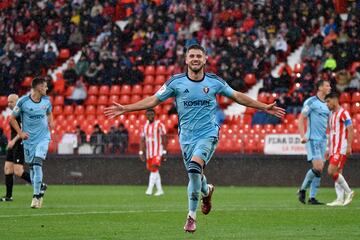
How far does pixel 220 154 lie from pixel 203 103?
632 inches

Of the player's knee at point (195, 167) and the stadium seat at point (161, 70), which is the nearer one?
the player's knee at point (195, 167)

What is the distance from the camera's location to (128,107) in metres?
12.4

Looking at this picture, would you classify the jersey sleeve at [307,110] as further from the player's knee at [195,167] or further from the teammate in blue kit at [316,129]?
the player's knee at [195,167]

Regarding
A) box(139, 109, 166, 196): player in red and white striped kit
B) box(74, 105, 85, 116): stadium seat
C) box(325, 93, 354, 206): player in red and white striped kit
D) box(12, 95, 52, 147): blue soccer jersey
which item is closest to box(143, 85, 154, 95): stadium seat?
box(74, 105, 85, 116): stadium seat

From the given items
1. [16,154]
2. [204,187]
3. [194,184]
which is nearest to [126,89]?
[16,154]

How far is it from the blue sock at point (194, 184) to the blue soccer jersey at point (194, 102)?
0.52 m

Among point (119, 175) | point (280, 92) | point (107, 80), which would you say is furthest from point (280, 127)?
point (107, 80)

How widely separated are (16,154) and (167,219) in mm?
6849

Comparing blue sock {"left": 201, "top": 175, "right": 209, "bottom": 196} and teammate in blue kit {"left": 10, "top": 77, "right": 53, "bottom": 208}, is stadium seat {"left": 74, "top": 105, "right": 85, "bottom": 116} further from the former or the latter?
blue sock {"left": 201, "top": 175, "right": 209, "bottom": 196}

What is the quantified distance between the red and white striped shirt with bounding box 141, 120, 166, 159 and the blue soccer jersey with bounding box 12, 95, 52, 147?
7006 millimetres

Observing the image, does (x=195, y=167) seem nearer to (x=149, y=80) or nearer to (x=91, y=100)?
(x=149, y=80)

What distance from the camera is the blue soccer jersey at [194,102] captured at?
41.8 ft

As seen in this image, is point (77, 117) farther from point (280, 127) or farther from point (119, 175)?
point (280, 127)

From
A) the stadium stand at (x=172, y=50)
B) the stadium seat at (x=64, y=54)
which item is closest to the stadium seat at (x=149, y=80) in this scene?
the stadium stand at (x=172, y=50)
